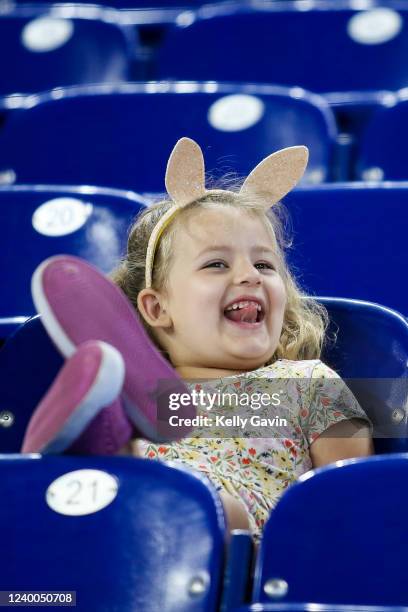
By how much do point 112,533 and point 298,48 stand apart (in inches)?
40.9

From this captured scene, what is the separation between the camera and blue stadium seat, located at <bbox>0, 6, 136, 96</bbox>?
1740 mm

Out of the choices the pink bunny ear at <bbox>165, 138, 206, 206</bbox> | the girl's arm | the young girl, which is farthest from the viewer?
the pink bunny ear at <bbox>165, 138, 206, 206</bbox>

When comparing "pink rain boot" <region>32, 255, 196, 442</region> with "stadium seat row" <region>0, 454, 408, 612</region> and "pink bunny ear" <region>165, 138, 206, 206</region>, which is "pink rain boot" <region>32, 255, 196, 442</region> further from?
"pink bunny ear" <region>165, 138, 206, 206</region>

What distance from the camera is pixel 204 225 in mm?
1073

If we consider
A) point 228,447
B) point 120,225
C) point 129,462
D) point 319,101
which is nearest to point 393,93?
point 319,101

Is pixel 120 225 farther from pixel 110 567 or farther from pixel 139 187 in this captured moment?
pixel 110 567

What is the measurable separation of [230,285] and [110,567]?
0.31 metres

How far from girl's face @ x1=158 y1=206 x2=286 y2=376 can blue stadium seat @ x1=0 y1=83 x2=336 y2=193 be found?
36 cm

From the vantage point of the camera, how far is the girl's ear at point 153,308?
42.2 inches

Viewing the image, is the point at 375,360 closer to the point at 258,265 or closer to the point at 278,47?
the point at 258,265

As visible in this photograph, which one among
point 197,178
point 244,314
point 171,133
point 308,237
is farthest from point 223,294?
point 171,133

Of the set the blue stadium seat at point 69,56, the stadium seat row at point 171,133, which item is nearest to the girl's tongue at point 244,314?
the stadium seat row at point 171,133

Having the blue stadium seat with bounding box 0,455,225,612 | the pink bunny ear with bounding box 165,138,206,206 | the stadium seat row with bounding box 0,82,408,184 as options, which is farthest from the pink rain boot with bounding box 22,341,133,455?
the stadium seat row with bounding box 0,82,408,184

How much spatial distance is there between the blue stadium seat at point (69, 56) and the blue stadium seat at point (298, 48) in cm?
7
